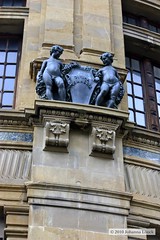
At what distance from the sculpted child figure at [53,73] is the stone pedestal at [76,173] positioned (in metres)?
0.59

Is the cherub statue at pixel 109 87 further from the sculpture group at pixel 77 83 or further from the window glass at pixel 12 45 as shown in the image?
the window glass at pixel 12 45

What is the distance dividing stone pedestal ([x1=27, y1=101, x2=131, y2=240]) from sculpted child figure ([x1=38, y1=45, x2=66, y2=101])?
1.95ft

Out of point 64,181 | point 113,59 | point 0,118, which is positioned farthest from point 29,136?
point 113,59

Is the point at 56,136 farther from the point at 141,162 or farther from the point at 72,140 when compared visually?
the point at 141,162

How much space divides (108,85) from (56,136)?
210 cm

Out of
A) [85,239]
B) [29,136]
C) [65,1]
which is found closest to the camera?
[85,239]

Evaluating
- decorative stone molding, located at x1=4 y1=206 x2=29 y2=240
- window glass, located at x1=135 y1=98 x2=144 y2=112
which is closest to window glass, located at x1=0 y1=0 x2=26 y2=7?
window glass, located at x1=135 y1=98 x2=144 y2=112

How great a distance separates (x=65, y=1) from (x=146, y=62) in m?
3.23

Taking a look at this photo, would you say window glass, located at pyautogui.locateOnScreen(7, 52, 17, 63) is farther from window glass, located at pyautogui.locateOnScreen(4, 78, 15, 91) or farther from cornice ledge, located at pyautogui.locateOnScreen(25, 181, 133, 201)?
cornice ledge, located at pyautogui.locateOnScreen(25, 181, 133, 201)

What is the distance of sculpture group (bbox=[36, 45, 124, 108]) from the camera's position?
1353 cm

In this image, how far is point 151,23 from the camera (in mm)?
18938

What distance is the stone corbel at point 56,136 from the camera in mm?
12570

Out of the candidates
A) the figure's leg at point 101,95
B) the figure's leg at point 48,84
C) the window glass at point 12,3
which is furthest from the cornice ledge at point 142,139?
the window glass at point 12,3

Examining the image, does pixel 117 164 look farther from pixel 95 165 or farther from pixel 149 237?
pixel 149 237
